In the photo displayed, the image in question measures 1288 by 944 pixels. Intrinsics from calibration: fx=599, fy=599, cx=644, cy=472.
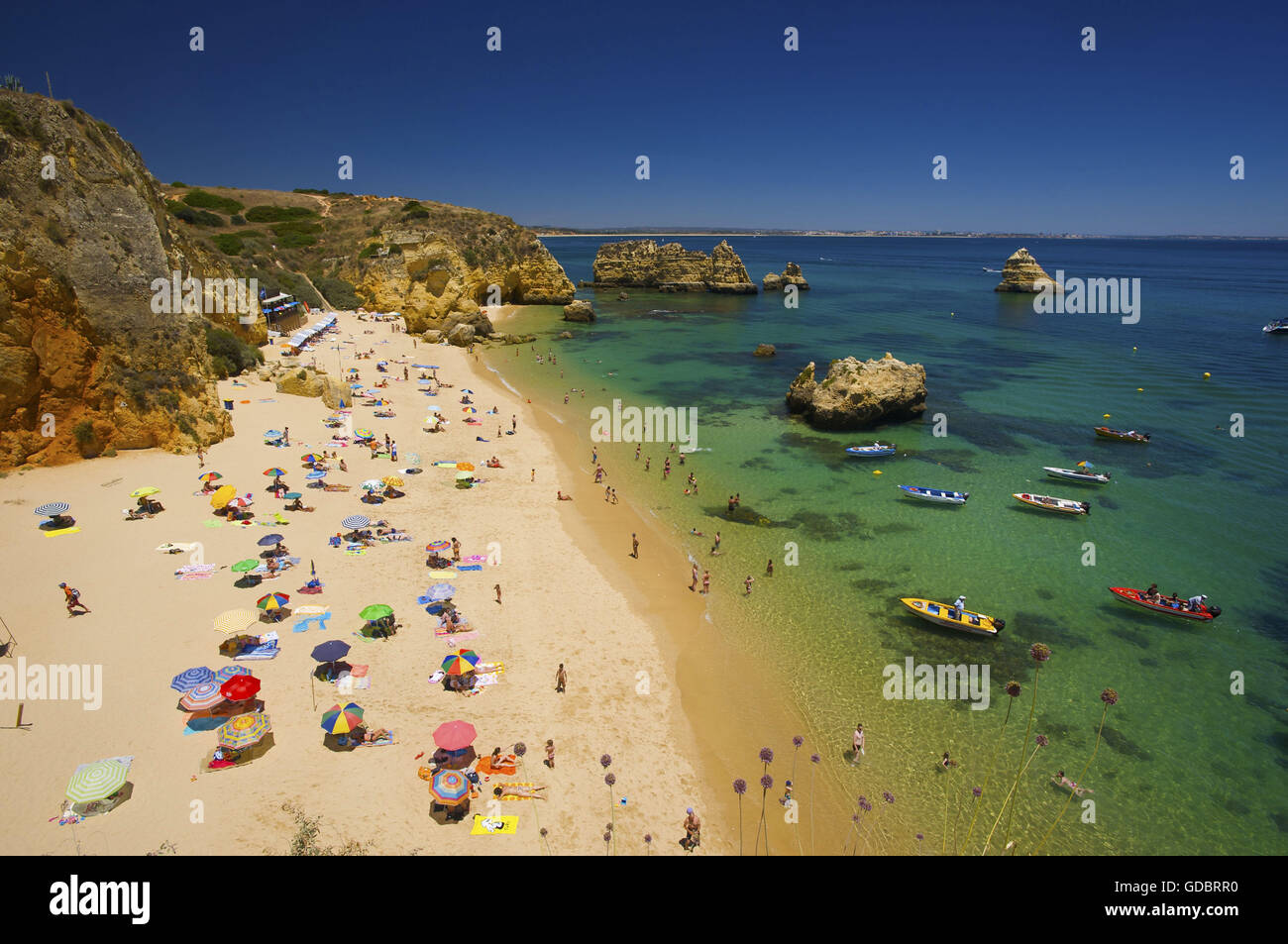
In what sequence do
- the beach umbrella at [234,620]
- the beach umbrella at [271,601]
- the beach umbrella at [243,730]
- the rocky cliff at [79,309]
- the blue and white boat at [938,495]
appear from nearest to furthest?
1. the beach umbrella at [243,730]
2. the beach umbrella at [234,620]
3. the beach umbrella at [271,601]
4. the rocky cliff at [79,309]
5. the blue and white boat at [938,495]

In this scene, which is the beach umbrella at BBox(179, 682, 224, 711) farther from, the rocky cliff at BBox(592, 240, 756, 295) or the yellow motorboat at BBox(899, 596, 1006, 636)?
the rocky cliff at BBox(592, 240, 756, 295)

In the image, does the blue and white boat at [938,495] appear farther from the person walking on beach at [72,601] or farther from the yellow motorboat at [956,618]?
the person walking on beach at [72,601]

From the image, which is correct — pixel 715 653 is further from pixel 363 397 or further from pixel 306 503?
pixel 363 397

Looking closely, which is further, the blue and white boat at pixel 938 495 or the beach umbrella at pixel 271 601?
the blue and white boat at pixel 938 495

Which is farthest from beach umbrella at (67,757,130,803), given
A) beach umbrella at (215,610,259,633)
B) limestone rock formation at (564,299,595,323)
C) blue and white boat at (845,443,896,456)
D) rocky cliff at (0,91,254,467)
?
limestone rock formation at (564,299,595,323)

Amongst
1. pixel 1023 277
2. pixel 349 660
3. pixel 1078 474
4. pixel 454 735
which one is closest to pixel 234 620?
pixel 349 660

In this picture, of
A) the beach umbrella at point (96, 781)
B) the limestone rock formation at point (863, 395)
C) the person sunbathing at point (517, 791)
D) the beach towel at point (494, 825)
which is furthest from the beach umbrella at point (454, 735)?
the limestone rock formation at point (863, 395)
